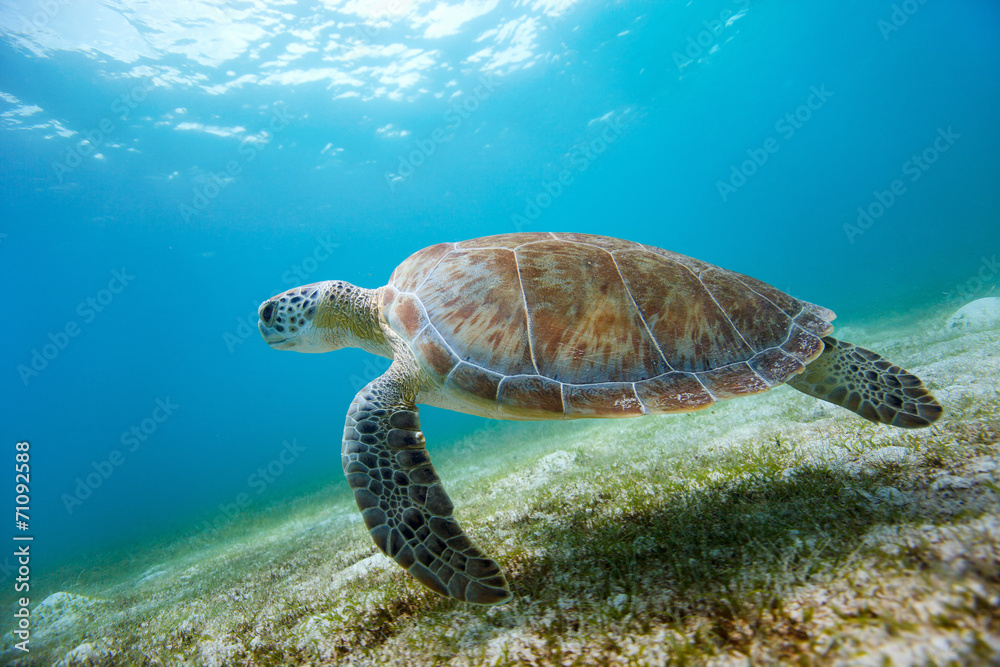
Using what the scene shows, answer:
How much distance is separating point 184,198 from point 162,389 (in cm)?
3571

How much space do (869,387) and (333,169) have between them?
33300mm

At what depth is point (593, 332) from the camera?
7.97ft

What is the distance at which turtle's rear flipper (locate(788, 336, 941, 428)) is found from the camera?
231cm

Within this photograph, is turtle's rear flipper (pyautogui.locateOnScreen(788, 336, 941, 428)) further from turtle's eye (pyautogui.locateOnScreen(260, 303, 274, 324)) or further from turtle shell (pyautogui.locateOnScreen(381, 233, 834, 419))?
turtle's eye (pyautogui.locateOnScreen(260, 303, 274, 324))

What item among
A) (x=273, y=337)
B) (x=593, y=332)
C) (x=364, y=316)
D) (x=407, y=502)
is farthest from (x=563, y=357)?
(x=273, y=337)

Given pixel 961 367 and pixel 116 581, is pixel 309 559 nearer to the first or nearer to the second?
pixel 116 581

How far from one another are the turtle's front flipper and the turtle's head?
109cm

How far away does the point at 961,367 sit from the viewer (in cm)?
378

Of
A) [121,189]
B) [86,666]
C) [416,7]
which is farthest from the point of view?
[121,189]

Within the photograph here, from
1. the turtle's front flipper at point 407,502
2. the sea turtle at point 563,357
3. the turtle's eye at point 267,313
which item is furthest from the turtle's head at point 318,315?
the turtle's front flipper at point 407,502

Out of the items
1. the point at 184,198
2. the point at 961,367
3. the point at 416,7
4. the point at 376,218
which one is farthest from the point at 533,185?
the point at 961,367

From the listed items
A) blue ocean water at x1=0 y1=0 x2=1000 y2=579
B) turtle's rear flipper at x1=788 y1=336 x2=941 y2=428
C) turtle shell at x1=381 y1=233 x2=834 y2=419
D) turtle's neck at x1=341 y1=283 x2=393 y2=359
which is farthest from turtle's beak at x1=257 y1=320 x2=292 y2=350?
blue ocean water at x1=0 y1=0 x2=1000 y2=579

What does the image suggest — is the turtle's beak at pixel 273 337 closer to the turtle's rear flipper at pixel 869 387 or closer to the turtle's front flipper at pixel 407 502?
the turtle's front flipper at pixel 407 502

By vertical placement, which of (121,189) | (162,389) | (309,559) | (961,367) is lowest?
(961,367)
